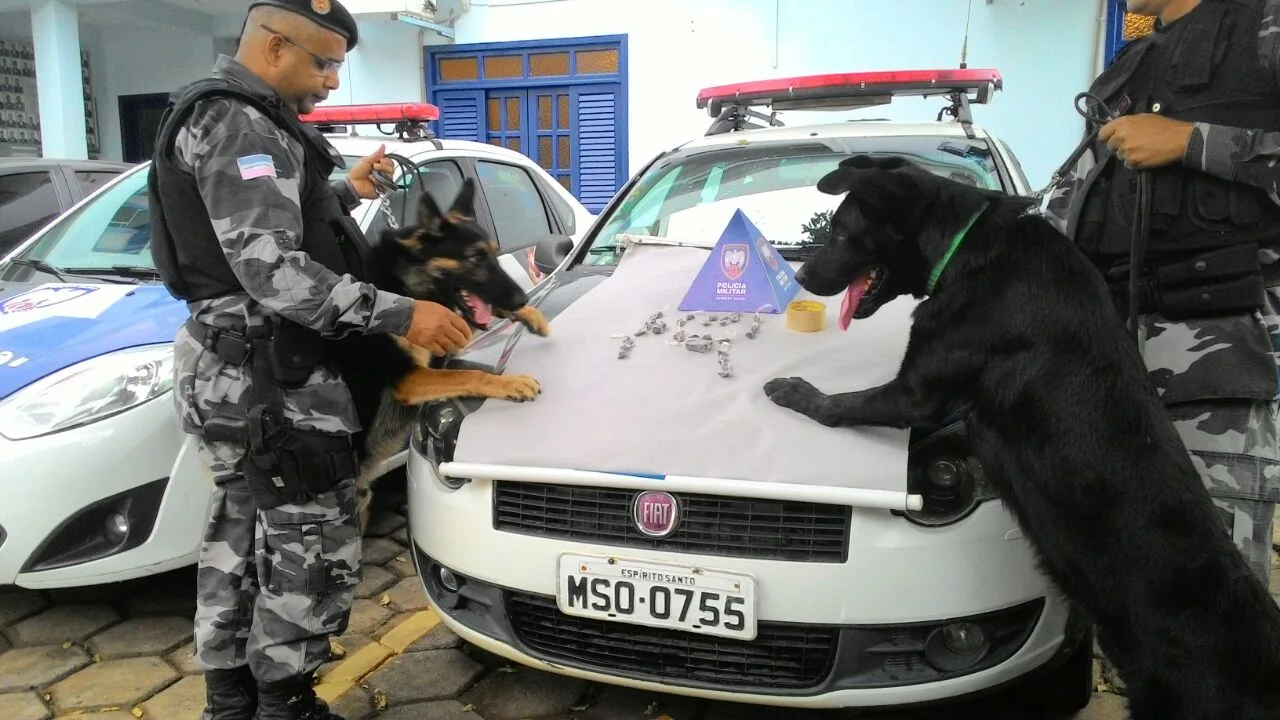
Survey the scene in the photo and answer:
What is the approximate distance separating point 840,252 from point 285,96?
135 cm

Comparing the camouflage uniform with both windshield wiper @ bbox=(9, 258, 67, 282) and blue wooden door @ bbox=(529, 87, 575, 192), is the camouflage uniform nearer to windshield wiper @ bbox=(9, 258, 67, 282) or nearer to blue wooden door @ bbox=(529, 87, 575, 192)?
windshield wiper @ bbox=(9, 258, 67, 282)

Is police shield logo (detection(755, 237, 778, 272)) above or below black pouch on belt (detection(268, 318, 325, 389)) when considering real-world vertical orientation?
above

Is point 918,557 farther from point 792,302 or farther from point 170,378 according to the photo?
point 170,378

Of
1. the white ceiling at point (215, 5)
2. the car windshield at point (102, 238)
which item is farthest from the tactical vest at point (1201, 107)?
the white ceiling at point (215, 5)

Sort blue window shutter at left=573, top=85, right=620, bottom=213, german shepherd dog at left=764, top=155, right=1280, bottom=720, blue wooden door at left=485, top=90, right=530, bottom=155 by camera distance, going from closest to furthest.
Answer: german shepherd dog at left=764, top=155, right=1280, bottom=720 → blue window shutter at left=573, top=85, right=620, bottom=213 → blue wooden door at left=485, top=90, right=530, bottom=155

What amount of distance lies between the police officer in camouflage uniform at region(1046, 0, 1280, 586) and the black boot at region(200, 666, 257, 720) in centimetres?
238

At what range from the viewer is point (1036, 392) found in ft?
6.00

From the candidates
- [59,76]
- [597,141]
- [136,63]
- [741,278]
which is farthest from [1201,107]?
[136,63]

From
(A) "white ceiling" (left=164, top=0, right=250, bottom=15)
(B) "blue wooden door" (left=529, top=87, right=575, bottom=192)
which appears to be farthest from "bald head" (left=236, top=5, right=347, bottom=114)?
(A) "white ceiling" (left=164, top=0, right=250, bottom=15)

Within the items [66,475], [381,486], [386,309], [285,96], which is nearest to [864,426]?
[386,309]

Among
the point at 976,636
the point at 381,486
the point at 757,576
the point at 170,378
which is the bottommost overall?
the point at 381,486

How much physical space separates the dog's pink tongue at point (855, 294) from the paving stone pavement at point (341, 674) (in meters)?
1.07

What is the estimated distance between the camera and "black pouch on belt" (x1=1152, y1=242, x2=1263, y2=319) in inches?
79.3

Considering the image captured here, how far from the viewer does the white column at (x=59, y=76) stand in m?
9.45
